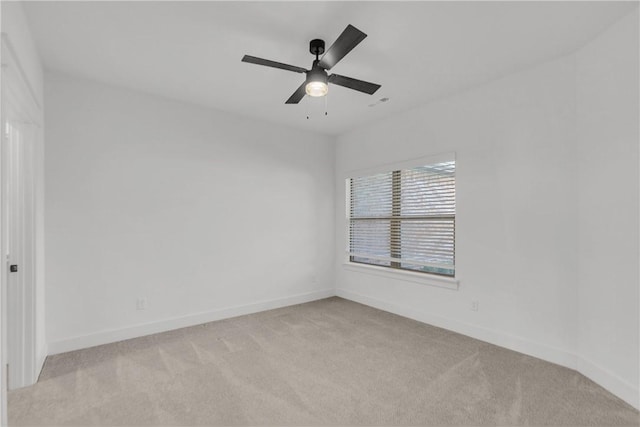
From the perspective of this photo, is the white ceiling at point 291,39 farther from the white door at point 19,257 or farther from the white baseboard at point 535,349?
the white baseboard at point 535,349

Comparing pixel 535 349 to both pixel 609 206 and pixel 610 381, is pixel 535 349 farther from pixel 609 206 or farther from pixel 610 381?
pixel 609 206

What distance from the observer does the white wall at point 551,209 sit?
2.31 meters

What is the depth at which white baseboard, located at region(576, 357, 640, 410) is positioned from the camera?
86.0 inches

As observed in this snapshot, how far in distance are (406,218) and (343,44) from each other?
8.57 ft

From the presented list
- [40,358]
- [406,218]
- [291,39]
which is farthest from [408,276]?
[40,358]

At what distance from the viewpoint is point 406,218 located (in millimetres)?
4168

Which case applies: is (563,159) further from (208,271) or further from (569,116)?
(208,271)

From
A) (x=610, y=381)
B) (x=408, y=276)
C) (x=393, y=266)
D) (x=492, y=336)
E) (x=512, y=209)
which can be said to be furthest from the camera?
(x=393, y=266)

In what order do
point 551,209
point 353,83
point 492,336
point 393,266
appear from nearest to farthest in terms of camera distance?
1. point 353,83
2. point 551,209
3. point 492,336
4. point 393,266

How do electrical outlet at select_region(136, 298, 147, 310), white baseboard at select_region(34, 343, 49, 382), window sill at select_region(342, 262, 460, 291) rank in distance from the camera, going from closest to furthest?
white baseboard at select_region(34, 343, 49, 382), electrical outlet at select_region(136, 298, 147, 310), window sill at select_region(342, 262, 460, 291)

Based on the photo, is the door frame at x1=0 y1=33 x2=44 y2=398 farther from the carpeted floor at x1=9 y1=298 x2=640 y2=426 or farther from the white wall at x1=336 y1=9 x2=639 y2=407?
the white wall at x1=336 y1=9 x2=639 y2=407

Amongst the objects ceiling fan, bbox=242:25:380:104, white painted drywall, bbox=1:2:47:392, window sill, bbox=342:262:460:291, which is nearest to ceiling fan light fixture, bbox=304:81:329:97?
ceiling fan, bbox=242:25:380:104

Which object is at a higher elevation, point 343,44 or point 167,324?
point 343,44

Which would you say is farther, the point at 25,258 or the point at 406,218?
the point at 406,218
